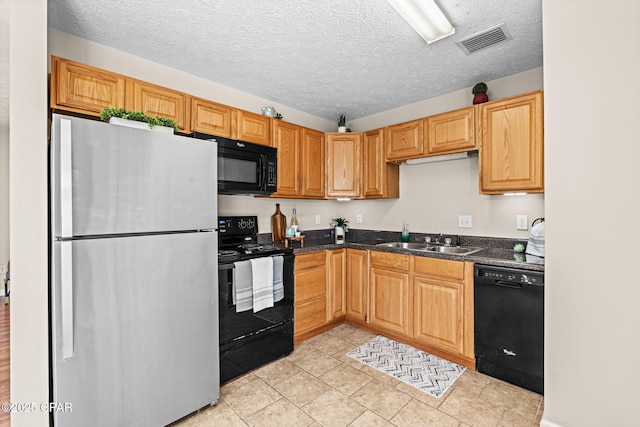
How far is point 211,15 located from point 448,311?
284 centimetres

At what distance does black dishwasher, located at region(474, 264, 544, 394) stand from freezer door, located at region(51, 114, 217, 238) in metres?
2.11

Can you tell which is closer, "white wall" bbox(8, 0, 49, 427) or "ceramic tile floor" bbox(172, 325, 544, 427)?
"white wall" bbox(8, 0, 49, 427)

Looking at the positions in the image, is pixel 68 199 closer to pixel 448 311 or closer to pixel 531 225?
pixel 448 311

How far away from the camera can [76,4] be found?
1768mm

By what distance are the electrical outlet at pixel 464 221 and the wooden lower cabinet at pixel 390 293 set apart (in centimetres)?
75

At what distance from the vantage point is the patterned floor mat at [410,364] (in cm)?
222

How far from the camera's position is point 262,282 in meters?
2.38

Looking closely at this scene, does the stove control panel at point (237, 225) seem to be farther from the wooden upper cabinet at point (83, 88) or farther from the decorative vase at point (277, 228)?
the wooden upper cabinet at point (83, 88)

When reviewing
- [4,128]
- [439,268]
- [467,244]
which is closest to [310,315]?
[439,268]

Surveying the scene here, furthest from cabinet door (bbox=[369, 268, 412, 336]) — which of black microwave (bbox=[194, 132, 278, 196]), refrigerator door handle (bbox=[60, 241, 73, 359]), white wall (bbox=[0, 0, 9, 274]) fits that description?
white wall (bbox=[0, 0, 9, 274])

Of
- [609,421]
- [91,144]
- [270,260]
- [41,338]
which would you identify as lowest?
[609,421]

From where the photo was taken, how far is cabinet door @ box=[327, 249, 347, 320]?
124 inches

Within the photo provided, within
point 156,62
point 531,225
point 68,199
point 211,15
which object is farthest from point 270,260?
point 531,225

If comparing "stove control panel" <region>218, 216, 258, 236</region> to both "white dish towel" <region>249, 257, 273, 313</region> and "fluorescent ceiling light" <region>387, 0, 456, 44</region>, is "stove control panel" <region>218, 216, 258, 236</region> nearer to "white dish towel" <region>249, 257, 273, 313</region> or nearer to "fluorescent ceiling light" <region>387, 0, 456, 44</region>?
"white dish towel" <region>249, 257, 273, 313</region>
